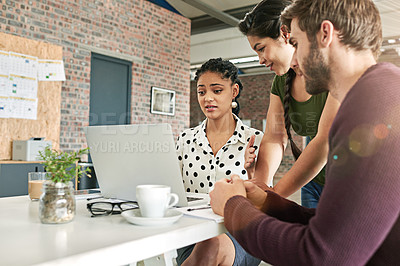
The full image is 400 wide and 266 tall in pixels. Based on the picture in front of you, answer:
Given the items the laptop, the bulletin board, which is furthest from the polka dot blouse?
the bulletin board

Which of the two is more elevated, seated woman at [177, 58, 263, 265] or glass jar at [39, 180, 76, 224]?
seated woman at [177, 58, 263, 265]

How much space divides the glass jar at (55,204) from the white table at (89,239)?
20mm

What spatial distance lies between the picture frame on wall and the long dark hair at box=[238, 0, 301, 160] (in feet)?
14.7

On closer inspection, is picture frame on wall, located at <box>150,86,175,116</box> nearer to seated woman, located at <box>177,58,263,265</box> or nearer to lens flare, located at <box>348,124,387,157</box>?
seated woman, located at <box>177,58,263,265</box>

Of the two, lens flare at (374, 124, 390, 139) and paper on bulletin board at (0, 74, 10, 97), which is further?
paper on bulletin board at (0, 74, 10, 97)

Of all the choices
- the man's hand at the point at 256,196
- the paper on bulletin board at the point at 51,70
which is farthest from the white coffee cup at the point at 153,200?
the paper on bulletin board at the point at 51,70

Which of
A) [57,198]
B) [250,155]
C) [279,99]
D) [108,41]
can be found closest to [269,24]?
[279,99]

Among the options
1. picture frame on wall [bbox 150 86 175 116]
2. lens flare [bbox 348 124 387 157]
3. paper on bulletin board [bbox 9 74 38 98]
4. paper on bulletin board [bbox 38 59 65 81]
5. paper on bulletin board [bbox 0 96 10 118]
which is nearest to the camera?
lens flare [bbox 348 124 387 157]

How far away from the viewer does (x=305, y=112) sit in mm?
1847

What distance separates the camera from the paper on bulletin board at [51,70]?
4.51m

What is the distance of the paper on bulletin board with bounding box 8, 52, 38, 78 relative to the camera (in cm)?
423

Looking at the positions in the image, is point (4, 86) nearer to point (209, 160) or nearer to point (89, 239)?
point (209, 160)

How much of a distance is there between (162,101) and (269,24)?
4741mm

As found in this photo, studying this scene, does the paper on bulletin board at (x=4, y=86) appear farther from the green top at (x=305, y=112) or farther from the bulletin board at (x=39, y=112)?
the green top at (x=305, y=112)
